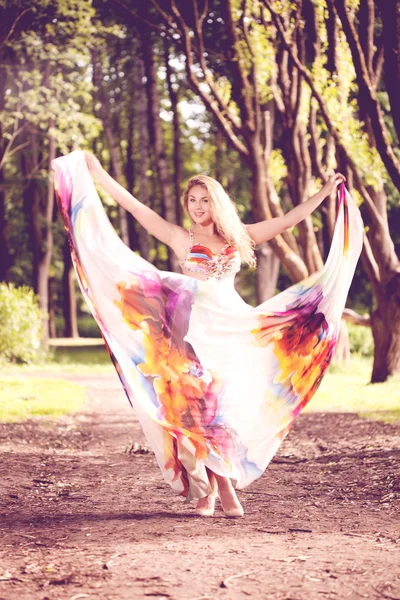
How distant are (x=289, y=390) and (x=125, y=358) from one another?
1.19 metres

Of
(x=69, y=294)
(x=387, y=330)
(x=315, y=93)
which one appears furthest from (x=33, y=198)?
(x=315, y=93)

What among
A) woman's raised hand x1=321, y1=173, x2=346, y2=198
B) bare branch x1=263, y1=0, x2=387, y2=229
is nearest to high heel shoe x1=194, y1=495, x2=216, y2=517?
woman's raised hand x1=321, y1=173, x2=346, y2=198

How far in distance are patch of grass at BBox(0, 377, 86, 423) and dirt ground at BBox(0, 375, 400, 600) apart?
8.85ft

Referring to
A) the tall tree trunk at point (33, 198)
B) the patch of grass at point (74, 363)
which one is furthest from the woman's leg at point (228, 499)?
the tall tree trunk at point (33, 198)

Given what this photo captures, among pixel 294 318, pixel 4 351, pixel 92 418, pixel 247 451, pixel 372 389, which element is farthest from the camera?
pixel 4 351

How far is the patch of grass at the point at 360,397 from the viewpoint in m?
13.0

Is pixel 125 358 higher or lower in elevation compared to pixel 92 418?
higher

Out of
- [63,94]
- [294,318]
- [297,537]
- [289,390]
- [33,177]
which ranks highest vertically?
[63,94]

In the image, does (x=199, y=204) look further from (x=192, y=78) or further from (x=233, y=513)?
(x=192, y=78)

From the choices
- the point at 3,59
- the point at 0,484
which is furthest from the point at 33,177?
the point at 0,484

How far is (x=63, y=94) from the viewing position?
27.5 m

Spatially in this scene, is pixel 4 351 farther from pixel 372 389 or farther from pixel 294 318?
pixel 294 318

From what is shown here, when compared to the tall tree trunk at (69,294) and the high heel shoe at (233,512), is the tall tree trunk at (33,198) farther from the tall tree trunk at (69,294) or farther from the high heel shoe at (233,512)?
the high heel shoe at (233,512)

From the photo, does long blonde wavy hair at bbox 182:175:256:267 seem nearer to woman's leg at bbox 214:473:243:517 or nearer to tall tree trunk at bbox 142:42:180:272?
woman's leg at bbox 214:473:243:517
